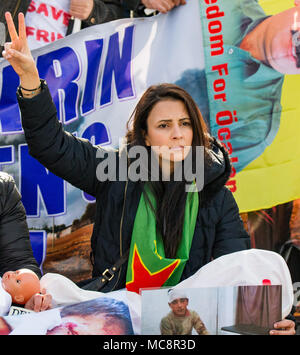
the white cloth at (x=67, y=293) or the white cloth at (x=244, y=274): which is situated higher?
the white cloth at (x=244, y=274)

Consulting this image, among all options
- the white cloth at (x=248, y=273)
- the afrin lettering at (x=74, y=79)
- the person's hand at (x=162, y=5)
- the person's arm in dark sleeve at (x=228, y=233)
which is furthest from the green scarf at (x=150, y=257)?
the person's hand at (x=162, y=5)

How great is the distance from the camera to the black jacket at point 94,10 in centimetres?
292

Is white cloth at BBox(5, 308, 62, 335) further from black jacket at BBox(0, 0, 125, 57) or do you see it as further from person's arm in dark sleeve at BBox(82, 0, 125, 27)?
person's arm in dark sleeve at BBox(82, 0, 125, 27)

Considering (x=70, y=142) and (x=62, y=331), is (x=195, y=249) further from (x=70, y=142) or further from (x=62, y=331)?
(x=62, y=331)

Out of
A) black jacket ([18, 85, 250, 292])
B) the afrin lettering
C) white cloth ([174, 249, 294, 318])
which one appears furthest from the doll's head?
the afrin lettering

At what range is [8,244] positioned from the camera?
225cm

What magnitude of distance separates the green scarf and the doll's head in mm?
387

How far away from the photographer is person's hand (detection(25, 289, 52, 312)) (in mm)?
1890

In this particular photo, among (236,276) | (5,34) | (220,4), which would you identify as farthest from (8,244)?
(220,4)

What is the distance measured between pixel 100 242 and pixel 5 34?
1230 mm

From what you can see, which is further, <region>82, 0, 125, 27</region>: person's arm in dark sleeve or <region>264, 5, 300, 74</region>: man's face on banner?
<region>82, 0, 125, 27</region>: person's arm in dark sleeve

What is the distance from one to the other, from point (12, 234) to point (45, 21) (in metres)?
1.25

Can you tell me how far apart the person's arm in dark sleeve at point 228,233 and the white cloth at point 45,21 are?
4.18ft

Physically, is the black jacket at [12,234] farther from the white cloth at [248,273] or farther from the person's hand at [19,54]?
the white cloth at [248,273]
